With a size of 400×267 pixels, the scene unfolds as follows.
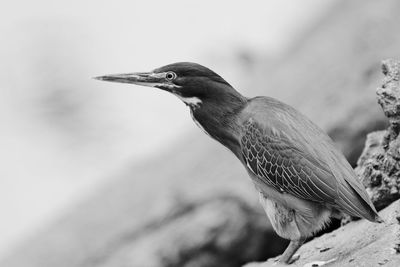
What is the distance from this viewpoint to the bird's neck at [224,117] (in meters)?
8.61

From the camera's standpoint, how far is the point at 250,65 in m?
16.2

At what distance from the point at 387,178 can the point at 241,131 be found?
119 cm

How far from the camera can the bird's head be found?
8.70 m

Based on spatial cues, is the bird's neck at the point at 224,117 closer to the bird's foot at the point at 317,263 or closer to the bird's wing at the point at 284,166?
the bird's wing at the point at 284,166

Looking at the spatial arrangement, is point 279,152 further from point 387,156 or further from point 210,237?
point 210,237

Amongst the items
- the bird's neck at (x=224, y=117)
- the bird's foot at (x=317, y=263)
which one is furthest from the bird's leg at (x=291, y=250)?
the bird's neck at (x=224, y=117)

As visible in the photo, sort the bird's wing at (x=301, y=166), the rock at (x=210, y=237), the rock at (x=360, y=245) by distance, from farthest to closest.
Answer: the rock at (x=210, y=237)
the bird's wing at (x=301, y=166)
the rock at (x=360, y=245)

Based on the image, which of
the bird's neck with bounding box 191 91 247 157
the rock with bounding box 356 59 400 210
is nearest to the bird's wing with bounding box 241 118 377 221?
the bird's neck with bounding box 191 91 247 157

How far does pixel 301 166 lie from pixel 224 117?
2.81 ft

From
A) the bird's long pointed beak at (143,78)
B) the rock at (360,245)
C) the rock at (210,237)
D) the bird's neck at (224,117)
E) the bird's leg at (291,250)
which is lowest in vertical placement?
the rock at (360,245)

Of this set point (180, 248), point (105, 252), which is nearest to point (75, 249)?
point (105, 252)

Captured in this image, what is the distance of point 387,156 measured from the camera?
8172 mm

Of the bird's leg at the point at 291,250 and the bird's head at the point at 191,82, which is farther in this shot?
the bird's head at the point at 191,82

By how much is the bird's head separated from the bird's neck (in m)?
0.02
